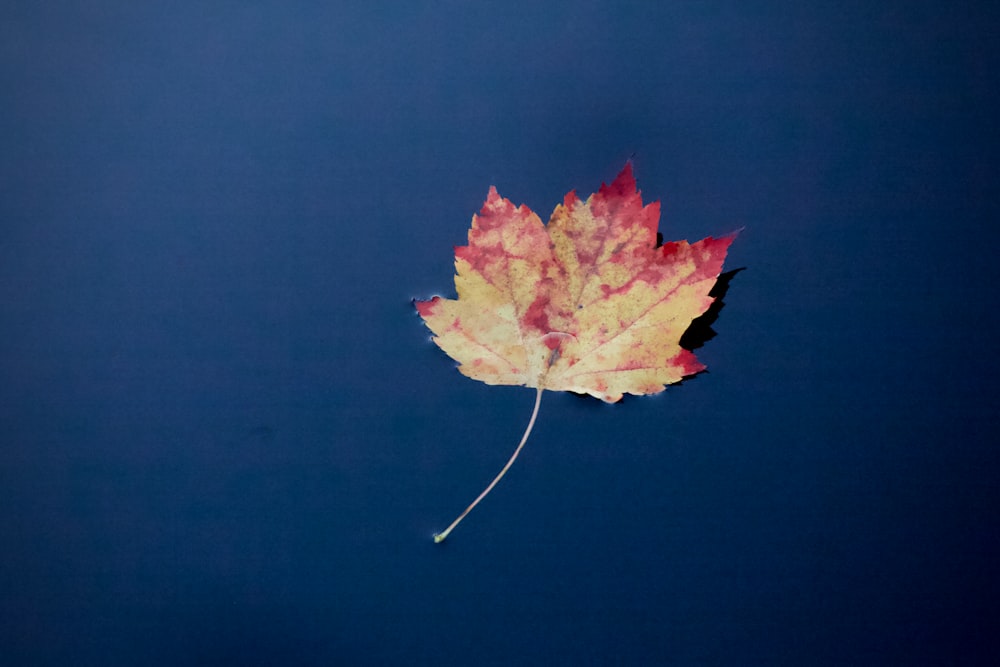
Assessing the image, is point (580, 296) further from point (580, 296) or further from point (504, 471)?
point (504, 471)

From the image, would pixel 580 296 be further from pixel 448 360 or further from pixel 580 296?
pixel 448 360

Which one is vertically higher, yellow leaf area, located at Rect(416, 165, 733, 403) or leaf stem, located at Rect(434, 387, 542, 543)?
yellow leaf area, located at Rect(416, 165, 733, 403)

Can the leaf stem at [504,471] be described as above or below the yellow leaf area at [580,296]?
below

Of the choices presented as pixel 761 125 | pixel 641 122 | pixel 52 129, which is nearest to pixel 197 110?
pixel 52 129

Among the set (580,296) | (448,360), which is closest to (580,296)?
(580,296)
